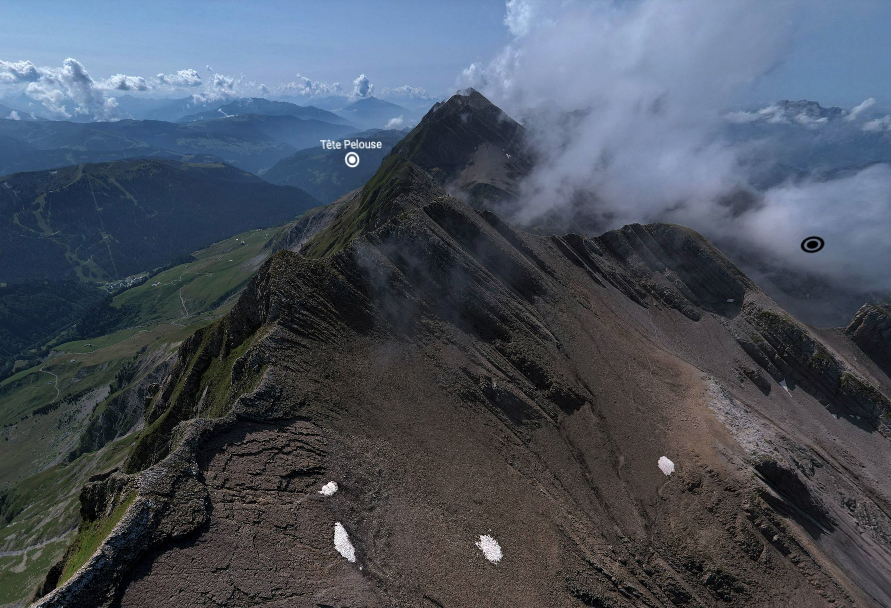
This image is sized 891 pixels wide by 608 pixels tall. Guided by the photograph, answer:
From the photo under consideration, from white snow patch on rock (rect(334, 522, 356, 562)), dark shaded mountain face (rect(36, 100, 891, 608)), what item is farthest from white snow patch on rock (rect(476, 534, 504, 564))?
white snow patch on rock (rect(334, 522, 356, 562))

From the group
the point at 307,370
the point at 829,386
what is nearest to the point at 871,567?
the point at 829,386

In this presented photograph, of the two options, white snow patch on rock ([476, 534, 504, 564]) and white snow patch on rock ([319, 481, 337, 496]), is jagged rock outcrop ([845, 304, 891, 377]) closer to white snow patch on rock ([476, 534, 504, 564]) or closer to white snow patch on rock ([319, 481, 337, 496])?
white snow patch on rock ([476, 534, 504, 564])

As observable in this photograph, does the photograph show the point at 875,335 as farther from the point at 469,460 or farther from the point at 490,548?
the point at 490,548

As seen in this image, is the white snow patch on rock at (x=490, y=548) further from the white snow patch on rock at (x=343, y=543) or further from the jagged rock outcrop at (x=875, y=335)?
the jagged rock outcrop at (x=875, y=335)

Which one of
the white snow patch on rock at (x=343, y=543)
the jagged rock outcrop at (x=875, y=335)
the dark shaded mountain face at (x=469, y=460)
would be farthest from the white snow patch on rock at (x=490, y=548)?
the jagged rock outcrop at (x=875, y=335)

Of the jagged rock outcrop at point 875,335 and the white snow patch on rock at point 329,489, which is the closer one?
the white snow patch on rock at point 329,489

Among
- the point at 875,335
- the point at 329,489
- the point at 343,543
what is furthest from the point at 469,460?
the point at 875,335

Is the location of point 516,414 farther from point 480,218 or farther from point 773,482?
point 480,218
